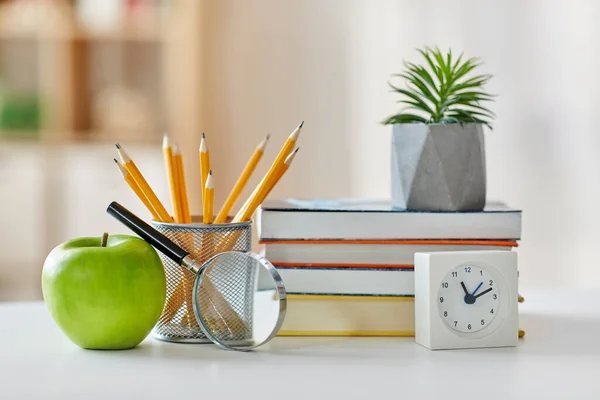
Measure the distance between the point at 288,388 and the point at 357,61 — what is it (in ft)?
7.02

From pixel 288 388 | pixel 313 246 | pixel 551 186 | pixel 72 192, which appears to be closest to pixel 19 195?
pixel 72 192

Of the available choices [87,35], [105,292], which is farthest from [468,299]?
[87,35]

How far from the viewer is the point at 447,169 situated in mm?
914

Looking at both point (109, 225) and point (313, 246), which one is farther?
point (109, 225)

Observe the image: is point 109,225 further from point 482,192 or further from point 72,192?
point 482,192

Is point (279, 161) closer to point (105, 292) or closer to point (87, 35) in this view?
point (105, 292)

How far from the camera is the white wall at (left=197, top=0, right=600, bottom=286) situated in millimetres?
1674

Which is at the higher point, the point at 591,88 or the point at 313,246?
the point at 591,88

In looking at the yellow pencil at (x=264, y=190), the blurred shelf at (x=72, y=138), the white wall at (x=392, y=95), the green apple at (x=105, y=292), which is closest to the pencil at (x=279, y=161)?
the yellow pencil at (x=264, y=190)

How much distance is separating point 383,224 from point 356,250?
0.04m

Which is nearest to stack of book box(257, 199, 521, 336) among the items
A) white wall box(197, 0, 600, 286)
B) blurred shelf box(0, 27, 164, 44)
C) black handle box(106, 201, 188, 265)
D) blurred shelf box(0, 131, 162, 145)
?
black handle box(106, 201, 188, 265)

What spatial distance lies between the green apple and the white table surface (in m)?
0.02

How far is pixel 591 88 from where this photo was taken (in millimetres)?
1607

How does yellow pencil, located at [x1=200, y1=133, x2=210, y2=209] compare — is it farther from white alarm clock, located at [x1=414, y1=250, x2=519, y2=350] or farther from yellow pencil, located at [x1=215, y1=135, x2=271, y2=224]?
white alarm clock, located at [x1=414, y1=250, x2=519, y2=350]
